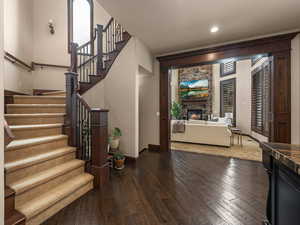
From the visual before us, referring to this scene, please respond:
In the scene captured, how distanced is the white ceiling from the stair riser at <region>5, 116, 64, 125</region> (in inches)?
81.6

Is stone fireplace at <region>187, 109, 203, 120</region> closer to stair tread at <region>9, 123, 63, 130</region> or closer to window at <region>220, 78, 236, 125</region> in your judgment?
window at <region>220, 78, 236, 125</region>

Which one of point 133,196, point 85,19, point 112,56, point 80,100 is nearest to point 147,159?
point 133,196

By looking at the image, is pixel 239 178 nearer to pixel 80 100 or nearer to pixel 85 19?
pixel 80 100

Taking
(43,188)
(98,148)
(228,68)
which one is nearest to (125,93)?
(98,148)

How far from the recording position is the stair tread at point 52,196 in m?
1.41

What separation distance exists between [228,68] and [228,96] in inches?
56.4

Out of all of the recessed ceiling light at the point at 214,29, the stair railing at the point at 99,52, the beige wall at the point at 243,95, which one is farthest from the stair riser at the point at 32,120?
the beige wall at the point at 243,95

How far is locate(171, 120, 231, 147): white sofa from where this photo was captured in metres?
4.45


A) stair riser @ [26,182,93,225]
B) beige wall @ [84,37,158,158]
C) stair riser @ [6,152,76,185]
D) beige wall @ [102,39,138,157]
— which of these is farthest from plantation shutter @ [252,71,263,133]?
stair riser @ [6,152,76,185]

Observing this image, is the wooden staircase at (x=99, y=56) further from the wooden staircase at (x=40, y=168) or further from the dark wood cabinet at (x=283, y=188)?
the dark wood cabinet at (x=283, y=188)

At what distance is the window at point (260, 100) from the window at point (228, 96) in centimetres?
100

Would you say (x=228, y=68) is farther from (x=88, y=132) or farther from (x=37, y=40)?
(x=37, y=40)

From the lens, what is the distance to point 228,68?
23.9 feet

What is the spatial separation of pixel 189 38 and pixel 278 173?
10.1 feet
